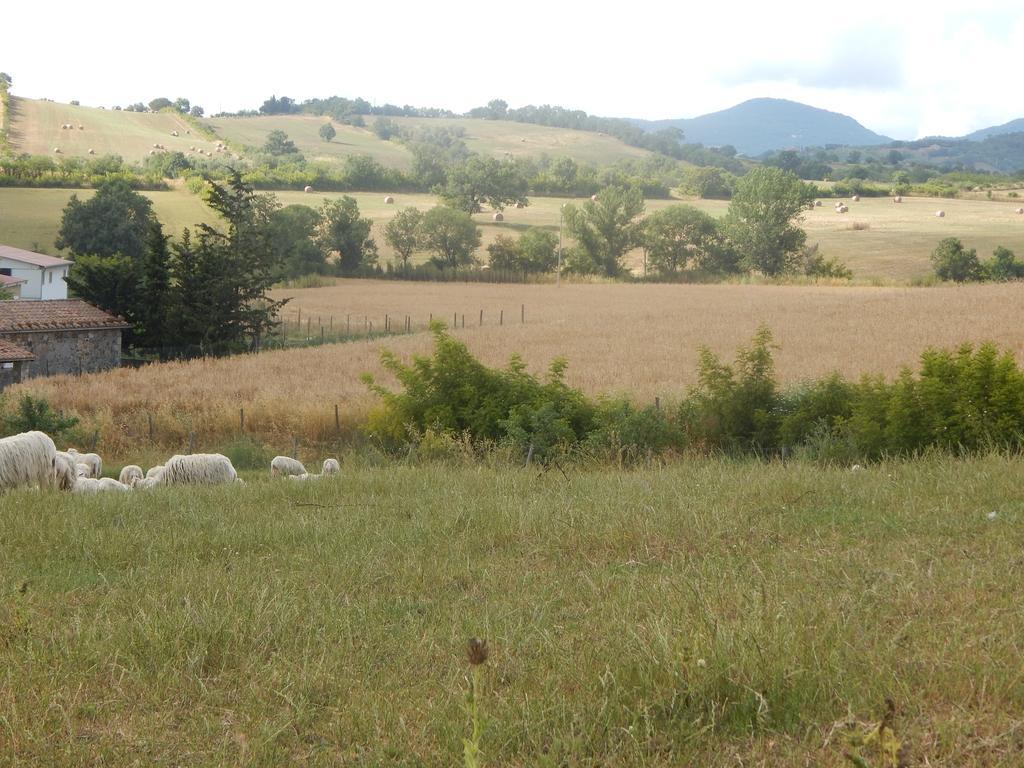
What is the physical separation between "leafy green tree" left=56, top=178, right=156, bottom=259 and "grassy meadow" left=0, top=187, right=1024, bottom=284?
4257 mm

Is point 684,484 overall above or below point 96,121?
below

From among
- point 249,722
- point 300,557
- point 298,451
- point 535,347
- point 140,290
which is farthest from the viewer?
point 140,290

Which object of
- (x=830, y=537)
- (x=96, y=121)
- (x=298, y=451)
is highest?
(x=96, y=121)

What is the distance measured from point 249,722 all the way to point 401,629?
57.9 inches

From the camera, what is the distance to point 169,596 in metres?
6.82

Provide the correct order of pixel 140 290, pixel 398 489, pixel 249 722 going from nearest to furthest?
pixel 249 722, pixel 398 489, pixel 140 290

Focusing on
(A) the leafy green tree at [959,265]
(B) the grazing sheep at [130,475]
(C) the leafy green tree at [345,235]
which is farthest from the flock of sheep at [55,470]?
(C) the leafy green tree at [345,235]

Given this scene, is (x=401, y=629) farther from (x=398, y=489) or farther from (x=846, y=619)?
(x=398, y=489)

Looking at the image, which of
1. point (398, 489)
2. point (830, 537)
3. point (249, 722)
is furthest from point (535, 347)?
point (249, 722)

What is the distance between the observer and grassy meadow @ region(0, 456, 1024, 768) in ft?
14.4

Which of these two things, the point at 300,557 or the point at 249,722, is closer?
the point at 249,722

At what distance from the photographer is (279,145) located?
180 meters

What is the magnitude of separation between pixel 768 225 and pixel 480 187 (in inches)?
1780

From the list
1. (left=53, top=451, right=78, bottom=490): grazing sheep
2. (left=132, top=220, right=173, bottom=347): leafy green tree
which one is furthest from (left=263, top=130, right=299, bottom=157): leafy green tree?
(left=53, top=451, right=78, bottom=490): grazing sheep
